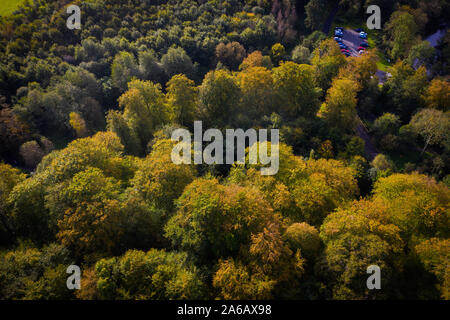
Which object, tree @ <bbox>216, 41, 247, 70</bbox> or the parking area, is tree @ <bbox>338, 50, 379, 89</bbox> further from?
tree @ <bbox>216, 41, 247, 70</bbox>

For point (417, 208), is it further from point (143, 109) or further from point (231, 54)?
point (231, 54)

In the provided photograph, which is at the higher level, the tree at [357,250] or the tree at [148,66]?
the tree at [148,66]

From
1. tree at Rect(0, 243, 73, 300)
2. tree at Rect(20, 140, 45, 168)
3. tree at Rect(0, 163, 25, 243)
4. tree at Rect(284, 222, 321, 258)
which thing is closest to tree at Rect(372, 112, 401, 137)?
tree at Rect(284, 222, 321, 258)

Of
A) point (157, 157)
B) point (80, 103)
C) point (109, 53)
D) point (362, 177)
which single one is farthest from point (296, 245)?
point (109, 53)

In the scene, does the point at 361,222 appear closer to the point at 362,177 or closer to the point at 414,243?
the point at 414,243

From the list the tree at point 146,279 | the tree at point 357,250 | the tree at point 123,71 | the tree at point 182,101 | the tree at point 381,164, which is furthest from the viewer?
the tree at point 123,71

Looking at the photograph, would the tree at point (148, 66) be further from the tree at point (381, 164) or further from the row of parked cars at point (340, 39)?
the row of parked cars at point (340, 39)

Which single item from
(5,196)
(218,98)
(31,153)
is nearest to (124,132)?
(218,98)

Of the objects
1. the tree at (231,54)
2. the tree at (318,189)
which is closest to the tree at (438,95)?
the tree at (318,189)

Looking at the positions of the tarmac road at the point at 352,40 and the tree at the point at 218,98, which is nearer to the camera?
the tree at the point at 218,98
